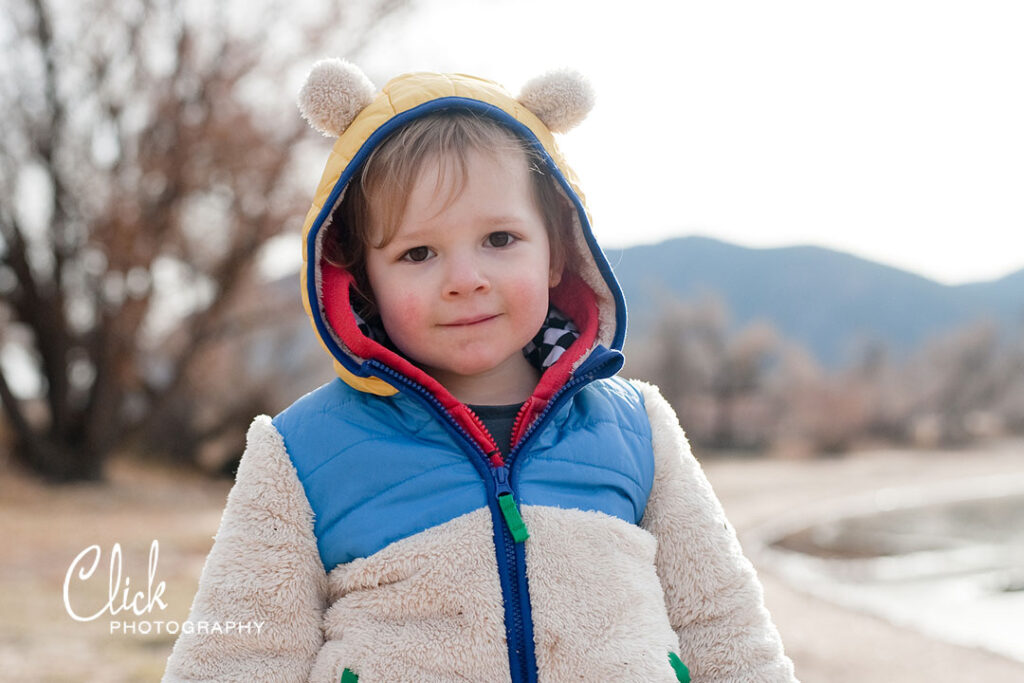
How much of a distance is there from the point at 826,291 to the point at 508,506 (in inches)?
2515

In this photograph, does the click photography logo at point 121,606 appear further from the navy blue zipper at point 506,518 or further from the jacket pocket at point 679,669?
the jacket pocket at point 679,669

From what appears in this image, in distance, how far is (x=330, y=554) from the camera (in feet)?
4.46

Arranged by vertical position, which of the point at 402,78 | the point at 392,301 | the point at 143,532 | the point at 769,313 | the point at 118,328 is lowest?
the point at 769,313

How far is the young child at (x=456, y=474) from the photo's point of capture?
1300 millimetres

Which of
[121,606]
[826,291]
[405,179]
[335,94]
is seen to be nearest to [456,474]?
[405,179]

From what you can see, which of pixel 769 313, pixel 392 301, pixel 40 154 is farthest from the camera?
pixel 769 313

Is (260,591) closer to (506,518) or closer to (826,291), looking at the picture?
(506,518)

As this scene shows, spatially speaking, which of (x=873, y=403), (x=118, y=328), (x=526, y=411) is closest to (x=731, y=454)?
(x=873, y=403)

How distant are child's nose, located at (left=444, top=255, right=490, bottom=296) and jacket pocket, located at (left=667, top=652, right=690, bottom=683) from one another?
0.64 meters

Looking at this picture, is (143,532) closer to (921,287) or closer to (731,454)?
(731,454)

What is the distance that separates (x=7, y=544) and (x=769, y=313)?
55.4 meters

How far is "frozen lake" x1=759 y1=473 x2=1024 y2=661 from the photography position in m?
7.71

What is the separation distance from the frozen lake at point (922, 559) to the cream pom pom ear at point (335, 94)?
6773mm

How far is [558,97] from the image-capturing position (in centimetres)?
155
